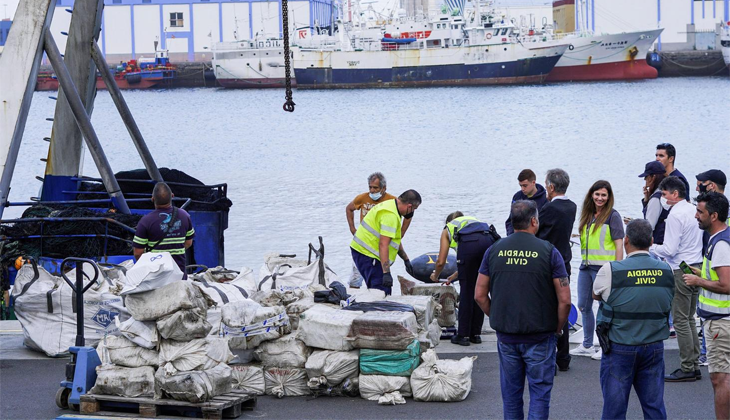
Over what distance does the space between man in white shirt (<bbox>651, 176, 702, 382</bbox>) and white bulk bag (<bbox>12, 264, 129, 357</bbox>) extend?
4.62 meters

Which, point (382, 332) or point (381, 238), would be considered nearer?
point (382, 332)

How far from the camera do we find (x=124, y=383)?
260 inches

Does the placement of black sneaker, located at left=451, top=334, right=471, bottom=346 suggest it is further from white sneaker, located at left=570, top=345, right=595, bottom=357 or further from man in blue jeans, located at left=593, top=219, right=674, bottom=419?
man in blue jeans, located at left=593, top=219, right=674, bottom=419

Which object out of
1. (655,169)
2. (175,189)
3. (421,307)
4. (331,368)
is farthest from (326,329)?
(175,189)

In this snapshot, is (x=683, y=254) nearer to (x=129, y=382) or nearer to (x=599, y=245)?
(x=599, y=245)

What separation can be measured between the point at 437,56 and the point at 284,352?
284 feet

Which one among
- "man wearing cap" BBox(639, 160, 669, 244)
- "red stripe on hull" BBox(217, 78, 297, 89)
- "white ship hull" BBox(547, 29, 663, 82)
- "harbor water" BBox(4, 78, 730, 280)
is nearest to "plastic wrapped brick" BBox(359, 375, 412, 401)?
"man wearing cap" BBox(639, 160, 669, 244)

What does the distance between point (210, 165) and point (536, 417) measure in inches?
1507

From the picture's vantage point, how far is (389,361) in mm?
6996

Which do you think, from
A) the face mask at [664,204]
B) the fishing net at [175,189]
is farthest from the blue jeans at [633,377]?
the fishing net at [175,189]

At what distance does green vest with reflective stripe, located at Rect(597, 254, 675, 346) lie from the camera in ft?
18.0

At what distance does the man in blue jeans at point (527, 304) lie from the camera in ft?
18.4

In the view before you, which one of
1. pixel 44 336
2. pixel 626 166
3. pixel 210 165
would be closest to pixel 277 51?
pixel 210 165

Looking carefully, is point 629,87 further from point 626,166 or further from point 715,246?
point 715,246
